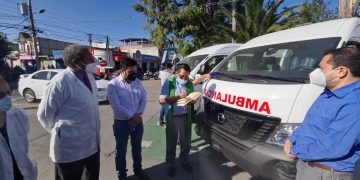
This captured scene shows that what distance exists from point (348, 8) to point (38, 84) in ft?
37.3

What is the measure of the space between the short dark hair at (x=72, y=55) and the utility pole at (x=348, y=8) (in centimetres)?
729

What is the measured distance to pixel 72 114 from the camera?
97.3 inches

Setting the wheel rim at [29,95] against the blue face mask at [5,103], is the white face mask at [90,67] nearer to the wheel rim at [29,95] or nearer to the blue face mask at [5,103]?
the blue face mask at [5,103]

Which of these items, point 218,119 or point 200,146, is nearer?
point 218,119

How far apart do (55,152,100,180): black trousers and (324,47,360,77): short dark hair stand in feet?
7.90

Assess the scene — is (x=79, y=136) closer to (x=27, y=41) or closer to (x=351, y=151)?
(x=351, y=151)

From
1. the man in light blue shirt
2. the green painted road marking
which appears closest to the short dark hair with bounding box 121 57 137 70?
the man in light blue shirt

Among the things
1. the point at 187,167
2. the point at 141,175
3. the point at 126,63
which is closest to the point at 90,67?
the point at 126,63

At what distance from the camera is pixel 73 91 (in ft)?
8.05

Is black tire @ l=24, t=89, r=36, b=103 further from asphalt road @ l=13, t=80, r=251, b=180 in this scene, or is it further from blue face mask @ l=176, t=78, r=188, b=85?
blue face mask @ l=176, t=78, r=188, b=85

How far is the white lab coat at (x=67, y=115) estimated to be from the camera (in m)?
2.40

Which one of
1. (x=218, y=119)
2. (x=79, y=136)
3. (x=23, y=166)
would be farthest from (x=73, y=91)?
(x=218, y=119)

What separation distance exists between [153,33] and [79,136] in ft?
56.6

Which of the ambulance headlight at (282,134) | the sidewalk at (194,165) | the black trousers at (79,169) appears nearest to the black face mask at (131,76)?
the black trousers at (79,169)
